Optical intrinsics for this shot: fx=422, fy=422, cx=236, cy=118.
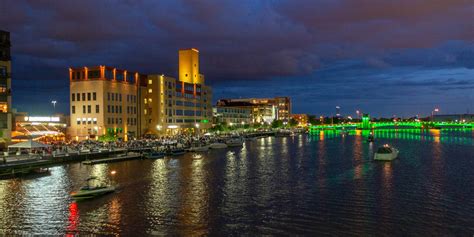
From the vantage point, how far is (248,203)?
41250 mm

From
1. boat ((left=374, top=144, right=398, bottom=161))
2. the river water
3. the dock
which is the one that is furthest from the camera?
boat ((left=374, top=144, right=398, bottom=161))

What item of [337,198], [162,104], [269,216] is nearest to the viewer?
[269,216]

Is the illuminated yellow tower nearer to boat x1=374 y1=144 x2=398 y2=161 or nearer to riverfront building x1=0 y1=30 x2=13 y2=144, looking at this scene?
riverfront building x1=0 y1=30 x2=13 y2=144

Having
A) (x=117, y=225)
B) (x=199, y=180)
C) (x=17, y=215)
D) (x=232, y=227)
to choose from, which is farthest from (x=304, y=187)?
(x=17, y=215)

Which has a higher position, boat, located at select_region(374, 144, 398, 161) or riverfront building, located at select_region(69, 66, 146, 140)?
riverfront building, located at select_region(69, 66, 146, 140)

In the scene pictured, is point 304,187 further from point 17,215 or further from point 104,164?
point 104,164

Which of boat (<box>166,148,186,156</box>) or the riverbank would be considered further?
boat (<box>166,148,186,156</box>)

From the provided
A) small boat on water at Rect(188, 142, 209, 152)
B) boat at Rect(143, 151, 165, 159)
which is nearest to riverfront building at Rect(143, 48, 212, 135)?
small boat on water at Rect(188, 142, 209, 152)

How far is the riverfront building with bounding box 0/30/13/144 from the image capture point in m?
78.2

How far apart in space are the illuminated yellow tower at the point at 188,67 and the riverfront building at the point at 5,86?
85875 mm

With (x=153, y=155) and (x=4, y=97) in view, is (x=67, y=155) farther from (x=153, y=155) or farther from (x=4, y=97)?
(x=4, y=97)

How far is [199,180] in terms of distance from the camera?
5622 centimetres

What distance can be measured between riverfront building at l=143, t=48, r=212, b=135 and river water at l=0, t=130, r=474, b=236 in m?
66.7

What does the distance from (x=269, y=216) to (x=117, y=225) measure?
41.1 ft
